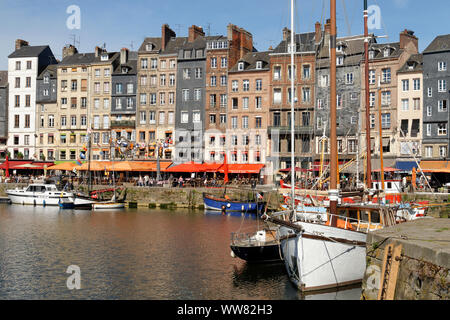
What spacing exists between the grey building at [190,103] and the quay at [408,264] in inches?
2214

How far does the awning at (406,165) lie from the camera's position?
55.4 m

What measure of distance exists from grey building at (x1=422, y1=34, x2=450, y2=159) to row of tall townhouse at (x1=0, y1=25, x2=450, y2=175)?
4.0 inches

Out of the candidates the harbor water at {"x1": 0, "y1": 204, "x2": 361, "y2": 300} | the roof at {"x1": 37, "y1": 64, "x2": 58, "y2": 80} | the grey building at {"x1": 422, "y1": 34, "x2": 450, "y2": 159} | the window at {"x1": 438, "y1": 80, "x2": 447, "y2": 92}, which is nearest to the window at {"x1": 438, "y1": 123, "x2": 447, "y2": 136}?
the grey building at {"x1": 422, "y1": 34, "x2": 450, "y2": 159}

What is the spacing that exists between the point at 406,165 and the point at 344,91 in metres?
11.8

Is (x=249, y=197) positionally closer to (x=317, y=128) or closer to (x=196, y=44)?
(x=317, y=128)

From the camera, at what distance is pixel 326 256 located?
1975 centimetres

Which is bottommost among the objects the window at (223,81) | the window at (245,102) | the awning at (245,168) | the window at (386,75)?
the awning at (245,168)

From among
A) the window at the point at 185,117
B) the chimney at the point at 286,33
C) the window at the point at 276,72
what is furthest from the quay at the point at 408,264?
the window at the point at 185,117

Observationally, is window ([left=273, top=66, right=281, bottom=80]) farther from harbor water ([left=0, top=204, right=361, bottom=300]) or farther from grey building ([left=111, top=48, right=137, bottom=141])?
harbor water ([left=0, top=204, right=361, bottom=300])

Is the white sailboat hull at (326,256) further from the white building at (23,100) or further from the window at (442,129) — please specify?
the white building at (23,100)

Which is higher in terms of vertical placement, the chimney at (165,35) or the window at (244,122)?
the chimney at (165,35)

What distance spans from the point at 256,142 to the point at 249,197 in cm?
1215

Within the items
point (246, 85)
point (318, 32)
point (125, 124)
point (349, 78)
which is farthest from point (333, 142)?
point (125, 124)
